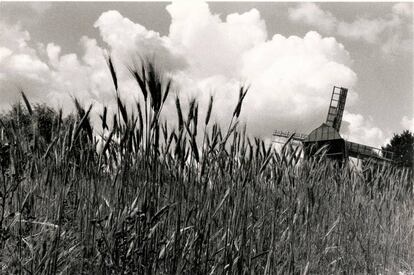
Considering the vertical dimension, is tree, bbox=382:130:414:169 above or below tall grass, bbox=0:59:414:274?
above

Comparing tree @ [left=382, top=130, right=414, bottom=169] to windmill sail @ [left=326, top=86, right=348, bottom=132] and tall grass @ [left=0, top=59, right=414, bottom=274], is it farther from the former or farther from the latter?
tall grass @ [left=0, top=59, right=414, bottom=274]

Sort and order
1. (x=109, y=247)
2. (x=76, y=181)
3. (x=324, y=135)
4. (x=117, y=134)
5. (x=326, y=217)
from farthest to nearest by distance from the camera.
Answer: (x=324, y=135)
(x=326, y=217)
(x=117, y=134)
(x=76, y=181)
(x=109, y=247)

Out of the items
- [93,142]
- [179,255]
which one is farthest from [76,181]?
[179,255]

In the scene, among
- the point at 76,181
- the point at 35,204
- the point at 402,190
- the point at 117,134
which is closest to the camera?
the point at 76,181

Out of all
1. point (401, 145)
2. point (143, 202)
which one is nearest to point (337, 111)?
point (401, 145)

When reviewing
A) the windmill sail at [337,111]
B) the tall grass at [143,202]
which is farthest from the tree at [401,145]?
the tall grass at [143,202]

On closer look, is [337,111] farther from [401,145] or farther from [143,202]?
[143,202]

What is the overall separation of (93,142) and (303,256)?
1.49 metres

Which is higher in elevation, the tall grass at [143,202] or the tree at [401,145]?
the tree at [401,145]

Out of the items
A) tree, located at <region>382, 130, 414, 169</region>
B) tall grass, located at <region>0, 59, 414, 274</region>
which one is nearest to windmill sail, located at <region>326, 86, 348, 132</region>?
tree, located at <region>382, 130, 414, 169</region>

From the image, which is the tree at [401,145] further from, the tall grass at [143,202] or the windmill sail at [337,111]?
the tall grass at [143,202]

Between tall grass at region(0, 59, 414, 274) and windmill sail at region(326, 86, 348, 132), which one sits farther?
windmill sail at region(326, 86, 348, 132)

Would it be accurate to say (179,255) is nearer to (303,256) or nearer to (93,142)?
(93,142)

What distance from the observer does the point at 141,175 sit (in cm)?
183
